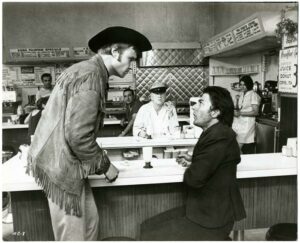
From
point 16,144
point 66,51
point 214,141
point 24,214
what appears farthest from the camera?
point 66,51

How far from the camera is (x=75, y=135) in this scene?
67.8 inches

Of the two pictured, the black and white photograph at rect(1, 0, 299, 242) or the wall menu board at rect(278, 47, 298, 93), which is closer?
the black and white photograph at rect(1, 0, 299, 242)

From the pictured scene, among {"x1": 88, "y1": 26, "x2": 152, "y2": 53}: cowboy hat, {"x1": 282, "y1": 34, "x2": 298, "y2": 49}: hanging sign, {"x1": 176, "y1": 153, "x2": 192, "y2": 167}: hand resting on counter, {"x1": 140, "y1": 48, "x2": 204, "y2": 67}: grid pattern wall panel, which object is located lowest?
{"x1": 176, "y1": 153, "x2": 192, "y2": 167}: hand resting on counter

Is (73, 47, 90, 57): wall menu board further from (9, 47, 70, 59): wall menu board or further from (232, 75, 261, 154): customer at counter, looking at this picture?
(232, 75, 261, 154): customer at counter

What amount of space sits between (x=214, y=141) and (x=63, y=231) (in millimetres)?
1006

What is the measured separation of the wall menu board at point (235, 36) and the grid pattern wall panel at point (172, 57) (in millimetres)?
487

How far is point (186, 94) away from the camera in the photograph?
8.65 meters

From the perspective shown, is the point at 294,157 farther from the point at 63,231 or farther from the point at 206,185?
the point at 63,231

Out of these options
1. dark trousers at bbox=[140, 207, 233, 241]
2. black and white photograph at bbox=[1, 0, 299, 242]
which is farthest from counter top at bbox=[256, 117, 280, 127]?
dark trousers at bbox=[140, 207, 233, 241]

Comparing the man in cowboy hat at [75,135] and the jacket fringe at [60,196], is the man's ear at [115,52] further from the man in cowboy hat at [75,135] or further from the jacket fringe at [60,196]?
the jacket fringe at [60,196]

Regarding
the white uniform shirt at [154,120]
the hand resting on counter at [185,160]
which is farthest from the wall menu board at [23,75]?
the hand resting on counter at [185,160]

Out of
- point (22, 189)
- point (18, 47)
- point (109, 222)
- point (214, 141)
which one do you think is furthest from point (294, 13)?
point (18, 47)

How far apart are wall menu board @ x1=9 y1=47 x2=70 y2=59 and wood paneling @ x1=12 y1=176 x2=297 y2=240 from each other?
660 cm

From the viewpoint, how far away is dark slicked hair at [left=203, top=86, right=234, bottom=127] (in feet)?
7.09
